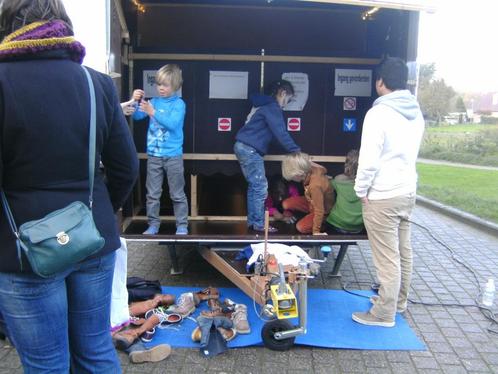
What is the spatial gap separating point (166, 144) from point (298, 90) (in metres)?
1.77

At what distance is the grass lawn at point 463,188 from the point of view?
9.26 metres

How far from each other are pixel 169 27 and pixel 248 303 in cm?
342

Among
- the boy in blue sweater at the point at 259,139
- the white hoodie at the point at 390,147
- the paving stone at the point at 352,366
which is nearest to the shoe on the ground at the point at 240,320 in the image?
the paving stone at the point at 352,366

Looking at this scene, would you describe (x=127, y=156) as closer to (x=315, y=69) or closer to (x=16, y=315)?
(x=16, y=315)

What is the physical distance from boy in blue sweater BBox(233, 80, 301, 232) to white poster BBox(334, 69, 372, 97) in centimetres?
74

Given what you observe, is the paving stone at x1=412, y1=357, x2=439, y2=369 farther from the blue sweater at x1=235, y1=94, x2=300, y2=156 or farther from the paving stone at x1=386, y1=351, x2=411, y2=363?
the blue sweater at x1=235, y1=94, x2=300, y2=156

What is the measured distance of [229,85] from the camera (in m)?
5.59

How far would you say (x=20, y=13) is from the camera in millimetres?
1734

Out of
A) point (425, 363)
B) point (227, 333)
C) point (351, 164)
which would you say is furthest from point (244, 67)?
point (425, 363)

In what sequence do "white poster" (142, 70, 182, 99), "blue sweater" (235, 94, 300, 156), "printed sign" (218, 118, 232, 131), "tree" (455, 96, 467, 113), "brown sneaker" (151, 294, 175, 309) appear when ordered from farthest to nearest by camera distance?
1. "tree" (455, 96, 467, 113)
2. "printed sign" (218, 118, 232, 131)
3. "white poster" (142, 70, 182, 99)
4. "blue sweater" (235, 94, 300, 156)
5. "brown sneaker" (151, 294, 175, 309)

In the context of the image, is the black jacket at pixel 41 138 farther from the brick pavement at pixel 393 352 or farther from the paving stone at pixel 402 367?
the paving stone at pixel 402 367

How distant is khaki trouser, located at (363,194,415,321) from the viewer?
12.5 ft

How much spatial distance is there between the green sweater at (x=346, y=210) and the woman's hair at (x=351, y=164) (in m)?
0.23

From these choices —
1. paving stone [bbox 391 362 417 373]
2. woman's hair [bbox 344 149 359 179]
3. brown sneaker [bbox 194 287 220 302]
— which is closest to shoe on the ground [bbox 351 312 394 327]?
paving stone [bbox 391 362 417 373]
